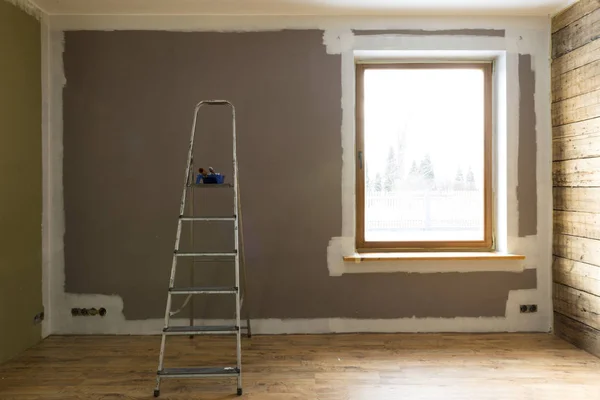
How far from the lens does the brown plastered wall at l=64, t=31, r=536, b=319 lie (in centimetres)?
393

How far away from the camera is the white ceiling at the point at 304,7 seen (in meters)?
3.67

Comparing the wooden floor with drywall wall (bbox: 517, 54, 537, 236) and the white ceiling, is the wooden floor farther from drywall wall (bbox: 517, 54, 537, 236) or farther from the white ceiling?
the white ceiling

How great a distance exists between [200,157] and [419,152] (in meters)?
1.65

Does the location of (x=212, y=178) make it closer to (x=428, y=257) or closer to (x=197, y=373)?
(x=197, y=373)

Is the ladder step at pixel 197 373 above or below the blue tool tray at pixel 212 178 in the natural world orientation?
below

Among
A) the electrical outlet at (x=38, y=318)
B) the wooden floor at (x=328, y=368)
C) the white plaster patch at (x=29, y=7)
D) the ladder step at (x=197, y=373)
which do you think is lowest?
the wooden floor at (x=328, y=368)

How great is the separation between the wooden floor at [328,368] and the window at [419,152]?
780mm

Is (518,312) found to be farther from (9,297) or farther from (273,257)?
(9,297)

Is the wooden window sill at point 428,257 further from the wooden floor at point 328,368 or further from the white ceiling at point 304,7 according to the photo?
the white ceiling at point 304,7

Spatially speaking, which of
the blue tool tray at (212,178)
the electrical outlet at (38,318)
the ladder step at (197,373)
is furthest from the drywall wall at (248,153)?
the ladder step at (197,373)

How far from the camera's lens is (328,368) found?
128 inches

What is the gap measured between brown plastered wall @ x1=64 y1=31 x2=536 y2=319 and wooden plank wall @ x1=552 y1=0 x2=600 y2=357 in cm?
154

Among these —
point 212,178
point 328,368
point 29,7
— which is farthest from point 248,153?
point 29,7

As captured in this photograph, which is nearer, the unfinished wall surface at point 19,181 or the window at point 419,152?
the unfinished wall surface at point 19,181
